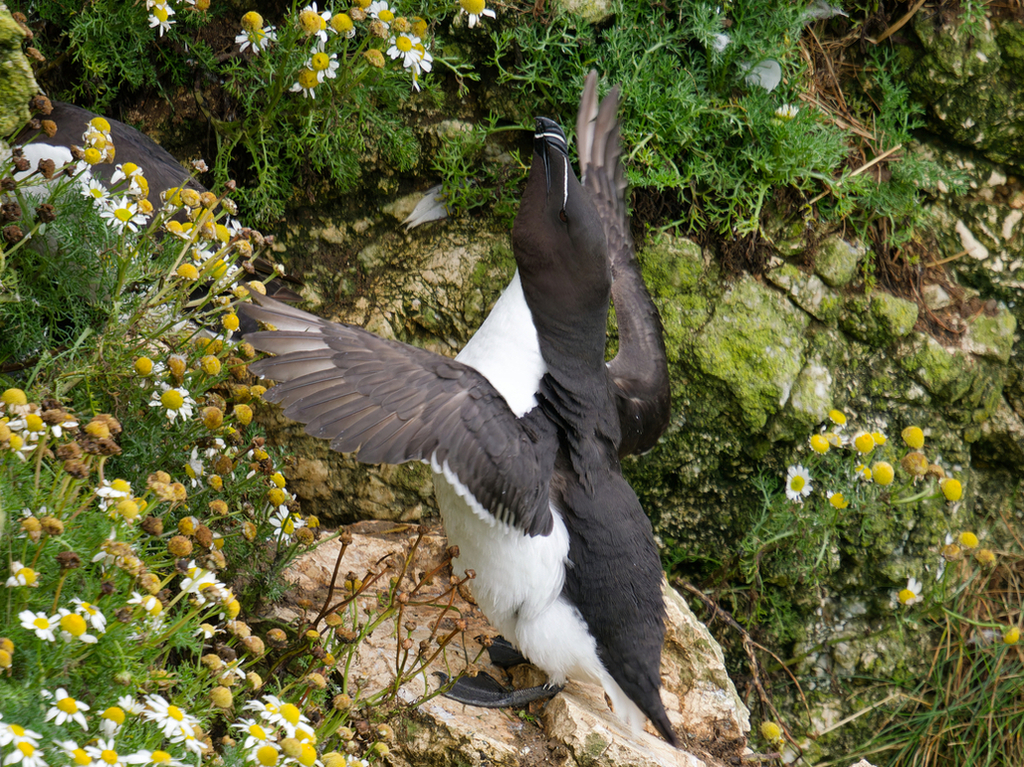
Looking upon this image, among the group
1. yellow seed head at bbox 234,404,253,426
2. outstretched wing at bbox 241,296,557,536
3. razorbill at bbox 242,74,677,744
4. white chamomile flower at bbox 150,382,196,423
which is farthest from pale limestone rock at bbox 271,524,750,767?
white chamomile flower at bbox 150,382,196,423

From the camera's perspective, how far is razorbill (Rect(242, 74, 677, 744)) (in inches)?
100

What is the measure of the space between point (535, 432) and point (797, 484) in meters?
1.42

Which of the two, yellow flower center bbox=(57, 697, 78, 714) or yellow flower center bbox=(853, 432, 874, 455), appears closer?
yellow flower center bbox=(57, 697, 78, 714)

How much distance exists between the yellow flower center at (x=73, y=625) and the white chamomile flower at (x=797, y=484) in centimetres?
288

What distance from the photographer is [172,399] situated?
2189 mm

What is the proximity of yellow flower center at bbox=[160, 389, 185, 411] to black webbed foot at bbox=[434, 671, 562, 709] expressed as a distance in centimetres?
136

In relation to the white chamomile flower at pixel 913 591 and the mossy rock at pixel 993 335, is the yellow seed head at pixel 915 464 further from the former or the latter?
the mossy rock at pixel 993 335

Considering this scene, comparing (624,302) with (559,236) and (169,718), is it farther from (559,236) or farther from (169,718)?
(169,718)

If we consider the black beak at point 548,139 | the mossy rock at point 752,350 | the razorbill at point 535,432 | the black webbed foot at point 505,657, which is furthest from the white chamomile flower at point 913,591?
the black beak at point 548,139

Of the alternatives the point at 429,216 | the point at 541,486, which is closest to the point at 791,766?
the point at 541,486

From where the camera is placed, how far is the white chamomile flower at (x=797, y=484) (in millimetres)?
3756

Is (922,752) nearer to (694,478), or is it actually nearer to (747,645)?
(747,645)

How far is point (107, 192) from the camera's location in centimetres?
245

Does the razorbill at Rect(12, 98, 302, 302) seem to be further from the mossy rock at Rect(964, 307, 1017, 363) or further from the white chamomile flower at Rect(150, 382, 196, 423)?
the mossy rock at Rect(964, 307, 1017, 363)
